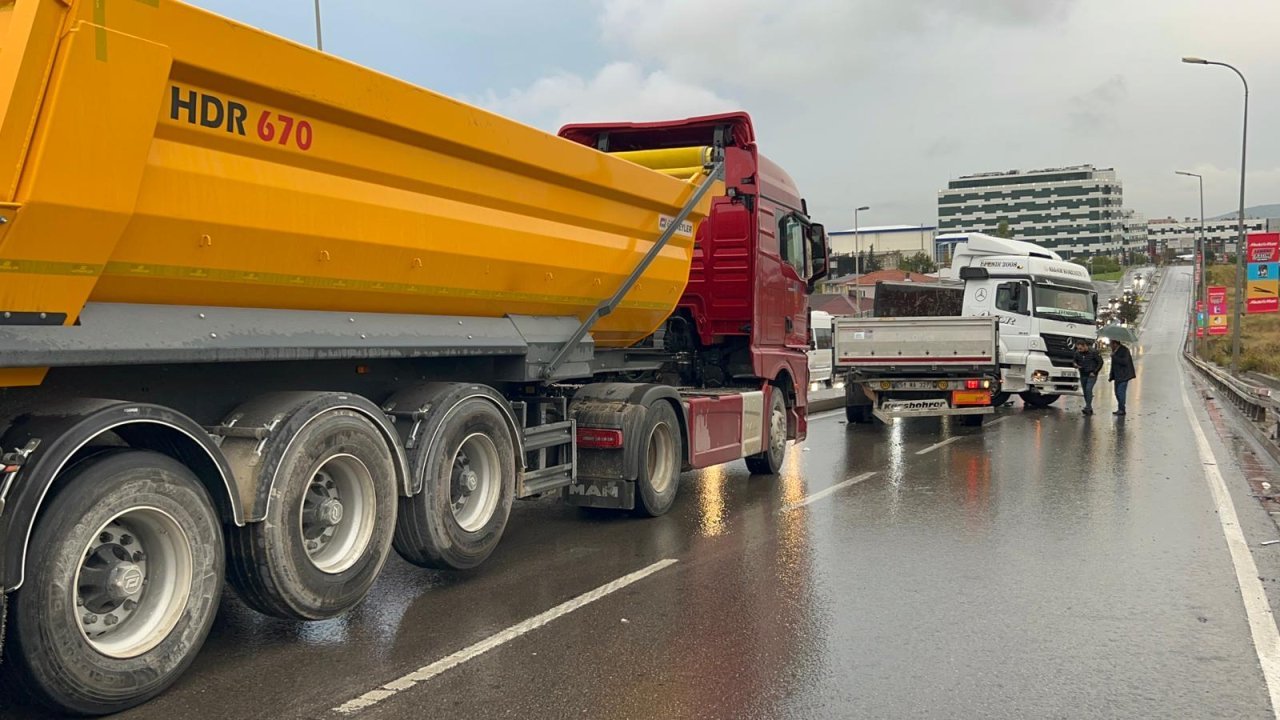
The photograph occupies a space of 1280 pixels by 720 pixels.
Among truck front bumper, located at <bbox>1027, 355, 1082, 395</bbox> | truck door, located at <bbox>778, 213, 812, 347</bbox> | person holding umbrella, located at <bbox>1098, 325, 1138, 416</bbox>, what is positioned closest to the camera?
truck door, located at <bbox>778, 213, 812, 347</bbox>

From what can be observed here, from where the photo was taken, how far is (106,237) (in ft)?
12.6

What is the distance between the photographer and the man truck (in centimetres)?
365

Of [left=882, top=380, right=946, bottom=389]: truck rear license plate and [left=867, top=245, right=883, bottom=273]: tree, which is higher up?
[left=867, top=245, right=883, bottom=273]: tree

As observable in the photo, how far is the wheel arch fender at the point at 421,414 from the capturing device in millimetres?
5684

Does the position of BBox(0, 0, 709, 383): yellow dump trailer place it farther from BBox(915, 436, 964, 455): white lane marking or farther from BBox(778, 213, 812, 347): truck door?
BBox(915, 436, 964, 455): white lane marking

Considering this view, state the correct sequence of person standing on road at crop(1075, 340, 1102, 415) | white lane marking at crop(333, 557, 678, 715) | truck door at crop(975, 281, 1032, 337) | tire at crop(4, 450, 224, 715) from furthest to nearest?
person standing on road at crop(1075, 340, 1102, 415) < truck door at crop(975, 281, 1032, 337) < white lane marking at crop(333, 557, 678, 715) < tire at crop(4, 450, 224, 715)

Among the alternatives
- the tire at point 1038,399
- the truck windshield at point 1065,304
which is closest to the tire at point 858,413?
the truck windshield at point 1065,304

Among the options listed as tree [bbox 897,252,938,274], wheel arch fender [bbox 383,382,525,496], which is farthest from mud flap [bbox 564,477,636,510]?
tree [bbox 897,252,938,274]

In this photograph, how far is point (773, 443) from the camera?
1077 cm

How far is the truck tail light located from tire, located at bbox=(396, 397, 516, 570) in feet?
3.83

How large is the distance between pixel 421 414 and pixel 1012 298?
52.0 ft

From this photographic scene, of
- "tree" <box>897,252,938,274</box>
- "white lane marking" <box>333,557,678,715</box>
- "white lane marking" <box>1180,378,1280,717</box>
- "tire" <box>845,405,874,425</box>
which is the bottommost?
"white lane marking" <box>1180,378,1280,717</box>

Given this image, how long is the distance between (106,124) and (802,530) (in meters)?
5.66

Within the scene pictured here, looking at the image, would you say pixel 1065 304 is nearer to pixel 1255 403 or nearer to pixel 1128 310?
pixel 1255 403
